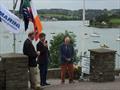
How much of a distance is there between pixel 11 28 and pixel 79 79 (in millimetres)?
4023

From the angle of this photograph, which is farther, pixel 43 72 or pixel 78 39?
pixel 78 39

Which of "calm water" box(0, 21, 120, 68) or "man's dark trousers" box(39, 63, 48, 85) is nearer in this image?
"man's dark trousers" box(39, 63, 48, 85)

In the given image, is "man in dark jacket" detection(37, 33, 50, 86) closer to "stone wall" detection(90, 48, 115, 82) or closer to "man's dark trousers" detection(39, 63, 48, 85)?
"man's dark trousers" detection(39, 63, 48, 85)

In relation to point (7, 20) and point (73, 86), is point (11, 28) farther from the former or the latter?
point (73, 86)

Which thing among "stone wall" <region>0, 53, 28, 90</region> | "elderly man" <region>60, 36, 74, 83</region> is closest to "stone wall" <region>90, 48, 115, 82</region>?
"elderly man" <region>60, 36, 74, 83</region>

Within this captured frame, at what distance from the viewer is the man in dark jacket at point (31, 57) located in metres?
15.2

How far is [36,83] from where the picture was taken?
50.3ft

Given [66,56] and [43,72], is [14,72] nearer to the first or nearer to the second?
[43,72]

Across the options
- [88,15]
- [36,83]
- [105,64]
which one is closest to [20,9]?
[36,83]

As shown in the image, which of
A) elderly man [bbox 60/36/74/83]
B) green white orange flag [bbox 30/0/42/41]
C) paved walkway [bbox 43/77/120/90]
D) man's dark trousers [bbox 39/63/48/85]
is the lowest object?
paved walkway [bbox 43/77/120/90]

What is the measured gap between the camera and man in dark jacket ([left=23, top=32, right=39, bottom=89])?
1516 cm

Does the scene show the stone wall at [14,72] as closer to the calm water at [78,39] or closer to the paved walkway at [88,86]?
the paved walkway at [88,86]

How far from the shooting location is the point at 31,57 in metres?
15.2

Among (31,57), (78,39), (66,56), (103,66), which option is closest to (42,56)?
(66,56)
